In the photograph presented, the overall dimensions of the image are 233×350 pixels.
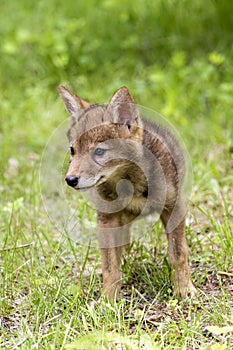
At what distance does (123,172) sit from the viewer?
4.29 meters

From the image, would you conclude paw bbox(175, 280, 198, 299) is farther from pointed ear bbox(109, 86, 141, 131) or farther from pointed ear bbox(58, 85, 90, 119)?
pointed ear bbox(58, 85, 90, 119)

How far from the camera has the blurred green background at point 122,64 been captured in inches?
276

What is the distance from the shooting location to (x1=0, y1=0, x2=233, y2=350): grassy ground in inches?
155

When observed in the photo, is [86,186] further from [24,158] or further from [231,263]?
[24,158]

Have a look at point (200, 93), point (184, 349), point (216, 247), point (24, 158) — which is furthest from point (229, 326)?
point (200, 93)

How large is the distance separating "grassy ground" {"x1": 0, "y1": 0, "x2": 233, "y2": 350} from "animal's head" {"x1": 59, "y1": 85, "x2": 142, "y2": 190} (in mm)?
540

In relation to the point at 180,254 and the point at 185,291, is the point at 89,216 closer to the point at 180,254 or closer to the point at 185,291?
the point at 180,254

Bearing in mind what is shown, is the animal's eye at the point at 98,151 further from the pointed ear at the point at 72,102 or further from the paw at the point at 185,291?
the paw at the point at 185,291

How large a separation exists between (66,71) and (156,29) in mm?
1138

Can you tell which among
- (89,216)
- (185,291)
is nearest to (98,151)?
(185,291)

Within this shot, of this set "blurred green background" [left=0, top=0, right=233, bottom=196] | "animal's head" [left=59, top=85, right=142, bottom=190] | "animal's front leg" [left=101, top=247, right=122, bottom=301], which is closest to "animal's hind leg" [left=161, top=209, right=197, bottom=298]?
"animal's front leg" [left=101, top=247, right=122, bottom=301]

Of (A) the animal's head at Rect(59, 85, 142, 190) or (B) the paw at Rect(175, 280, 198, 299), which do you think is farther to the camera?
(B) the paw at Rect(175, 280, 198, 299)

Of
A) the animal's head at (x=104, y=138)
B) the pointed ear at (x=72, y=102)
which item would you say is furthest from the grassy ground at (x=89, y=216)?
the pointed ear at (x=72, y=102)

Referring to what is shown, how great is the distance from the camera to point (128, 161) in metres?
4.27
